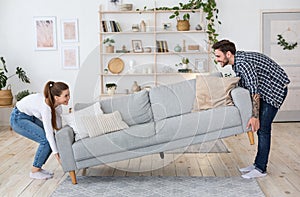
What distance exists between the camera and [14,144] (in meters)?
5.98

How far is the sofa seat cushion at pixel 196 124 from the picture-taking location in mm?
4113

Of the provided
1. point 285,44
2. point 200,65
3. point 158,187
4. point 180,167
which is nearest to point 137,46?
point 200,65

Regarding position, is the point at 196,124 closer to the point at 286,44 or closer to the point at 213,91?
the point at 213,91

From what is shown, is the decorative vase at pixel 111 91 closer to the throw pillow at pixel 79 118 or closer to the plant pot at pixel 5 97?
the plant pot at pixel 5 97

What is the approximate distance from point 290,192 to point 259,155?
1.94ft

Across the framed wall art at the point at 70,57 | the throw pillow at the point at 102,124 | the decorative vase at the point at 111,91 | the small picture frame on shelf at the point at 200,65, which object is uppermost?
the framed wall art at the point at 70,57

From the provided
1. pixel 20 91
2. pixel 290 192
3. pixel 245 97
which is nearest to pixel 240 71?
pixel 245 97

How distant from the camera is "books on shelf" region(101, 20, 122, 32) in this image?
23.8 feet

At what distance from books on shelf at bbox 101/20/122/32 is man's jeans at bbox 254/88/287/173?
360 centimetres

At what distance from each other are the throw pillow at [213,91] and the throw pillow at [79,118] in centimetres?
95

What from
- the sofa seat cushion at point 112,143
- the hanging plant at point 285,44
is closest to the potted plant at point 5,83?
the sofa seat cushion at point 112,143

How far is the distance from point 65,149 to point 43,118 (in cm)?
33

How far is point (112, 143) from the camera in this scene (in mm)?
4070

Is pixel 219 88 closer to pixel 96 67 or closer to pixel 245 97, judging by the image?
pixel 245 97
